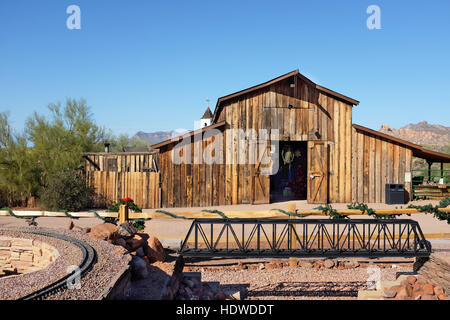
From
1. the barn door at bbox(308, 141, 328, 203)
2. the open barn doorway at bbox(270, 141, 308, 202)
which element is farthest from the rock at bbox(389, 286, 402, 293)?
the open barn doorway at bbox(270, 141, 308, 202)

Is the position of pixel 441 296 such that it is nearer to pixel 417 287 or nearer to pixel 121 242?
pixel 417 287

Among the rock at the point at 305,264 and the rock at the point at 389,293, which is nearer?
the rock at the point at 389,293

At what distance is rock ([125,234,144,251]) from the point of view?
8648 mm

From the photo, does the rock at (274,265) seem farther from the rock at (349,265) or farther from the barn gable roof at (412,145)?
the barn gable roof at (412,145)

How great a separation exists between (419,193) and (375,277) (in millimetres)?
14199

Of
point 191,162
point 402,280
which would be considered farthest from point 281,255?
point 191,162

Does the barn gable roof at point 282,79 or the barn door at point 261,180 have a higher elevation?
the barn gable roof at point 282,79

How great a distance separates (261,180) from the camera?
66.4ft

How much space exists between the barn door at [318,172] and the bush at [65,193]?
11.4 meters

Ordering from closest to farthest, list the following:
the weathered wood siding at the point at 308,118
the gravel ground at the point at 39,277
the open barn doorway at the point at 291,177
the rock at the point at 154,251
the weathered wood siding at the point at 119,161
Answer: the gravel ground at the point at 39,277, the rock at the point at 154,251, the weathered wood siding at the point at 308,118, the weathered wood siding at the point at 119,161, the open barn doorway at the point at 291,177

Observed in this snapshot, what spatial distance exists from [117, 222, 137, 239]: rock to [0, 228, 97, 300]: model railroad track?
1170 mm

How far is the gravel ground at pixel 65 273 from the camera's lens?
16.9 ft

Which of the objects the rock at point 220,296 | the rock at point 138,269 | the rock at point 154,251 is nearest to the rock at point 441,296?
the rock at point 220,296
